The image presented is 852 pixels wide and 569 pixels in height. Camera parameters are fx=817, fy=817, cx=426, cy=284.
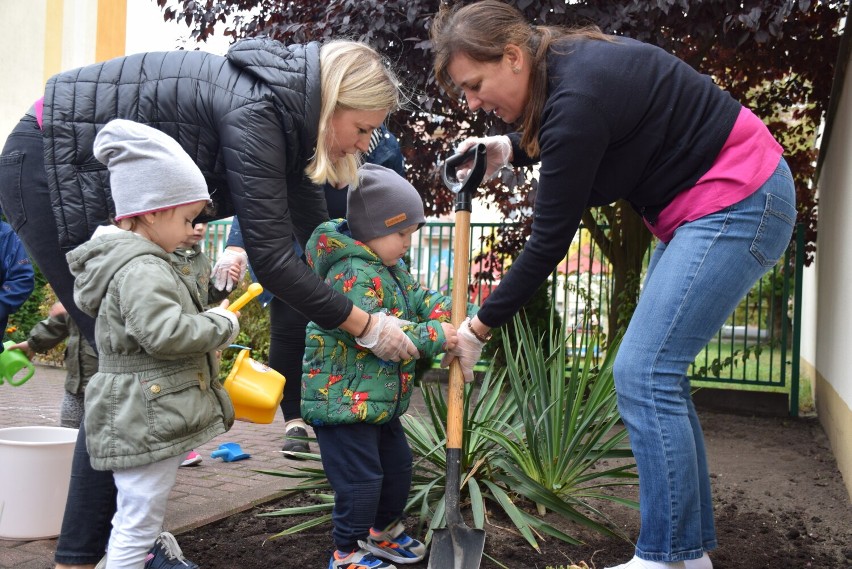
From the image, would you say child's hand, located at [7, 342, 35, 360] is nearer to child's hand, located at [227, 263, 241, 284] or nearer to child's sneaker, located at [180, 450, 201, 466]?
child's sneaker, located at [180, 450, 201, 466]

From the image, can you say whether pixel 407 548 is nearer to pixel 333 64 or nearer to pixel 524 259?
pixel 524 259

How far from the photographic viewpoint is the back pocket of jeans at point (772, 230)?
215cm

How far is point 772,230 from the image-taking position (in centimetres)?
217

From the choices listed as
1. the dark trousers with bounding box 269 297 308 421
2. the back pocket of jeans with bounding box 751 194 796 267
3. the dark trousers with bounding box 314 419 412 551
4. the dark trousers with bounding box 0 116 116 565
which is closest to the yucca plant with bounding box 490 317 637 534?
the dark trousers with bounding box 314 419 412 551

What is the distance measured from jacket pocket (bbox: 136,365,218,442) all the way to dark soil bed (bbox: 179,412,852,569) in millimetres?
651

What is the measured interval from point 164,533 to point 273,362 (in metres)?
1.74

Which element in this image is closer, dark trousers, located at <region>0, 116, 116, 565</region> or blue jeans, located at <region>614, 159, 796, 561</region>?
blue jeans, located at <region>614, 159, 796, 561</region>

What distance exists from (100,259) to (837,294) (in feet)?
14.2

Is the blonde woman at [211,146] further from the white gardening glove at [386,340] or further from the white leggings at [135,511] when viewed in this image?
the white leggings at [135,511]

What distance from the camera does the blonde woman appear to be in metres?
2.23

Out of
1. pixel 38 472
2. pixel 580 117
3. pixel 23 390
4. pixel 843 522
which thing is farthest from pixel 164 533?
pixel 23 390

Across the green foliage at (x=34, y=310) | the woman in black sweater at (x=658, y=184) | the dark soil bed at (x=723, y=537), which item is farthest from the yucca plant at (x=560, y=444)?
the green foliage at (x=34, y=310)

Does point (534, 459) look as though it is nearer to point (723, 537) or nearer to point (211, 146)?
point (723, 537)

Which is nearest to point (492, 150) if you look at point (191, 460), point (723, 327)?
point (191, 460)
